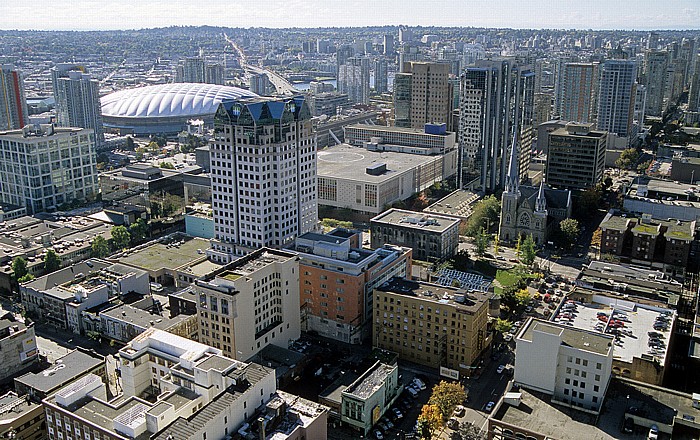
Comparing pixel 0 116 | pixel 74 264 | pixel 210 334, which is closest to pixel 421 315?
pixel 210 334

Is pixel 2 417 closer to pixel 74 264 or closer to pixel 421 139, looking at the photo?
pixel 74 264

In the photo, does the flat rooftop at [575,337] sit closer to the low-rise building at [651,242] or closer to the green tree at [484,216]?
the low-rise building at [651,242]

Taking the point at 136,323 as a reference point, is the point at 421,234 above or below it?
above

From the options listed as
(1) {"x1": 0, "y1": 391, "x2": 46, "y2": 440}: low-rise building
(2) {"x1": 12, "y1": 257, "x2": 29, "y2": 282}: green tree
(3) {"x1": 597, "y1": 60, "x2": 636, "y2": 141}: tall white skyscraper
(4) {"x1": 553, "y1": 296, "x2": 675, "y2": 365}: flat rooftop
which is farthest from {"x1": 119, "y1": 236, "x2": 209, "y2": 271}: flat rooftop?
(3) {"x1": 597, "y1": 60, "x2": 636, "y2": 141}: tall white skyscraper

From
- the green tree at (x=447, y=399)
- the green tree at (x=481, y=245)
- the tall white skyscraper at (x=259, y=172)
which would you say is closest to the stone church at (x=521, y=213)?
the green tree at (x=481, y=245)

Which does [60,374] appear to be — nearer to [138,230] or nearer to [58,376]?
[58,376]

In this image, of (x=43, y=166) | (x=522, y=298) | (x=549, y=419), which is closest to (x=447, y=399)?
(x=549, y=419)

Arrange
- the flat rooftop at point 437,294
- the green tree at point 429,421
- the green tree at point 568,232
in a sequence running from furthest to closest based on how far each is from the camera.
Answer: the green tree at point 568,232
the flat rooftop at point 437,294
the green tree at point 429,421

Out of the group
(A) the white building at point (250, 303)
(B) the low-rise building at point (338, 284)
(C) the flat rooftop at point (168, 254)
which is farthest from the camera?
(C) the flat rooftop at point (168, 254)
